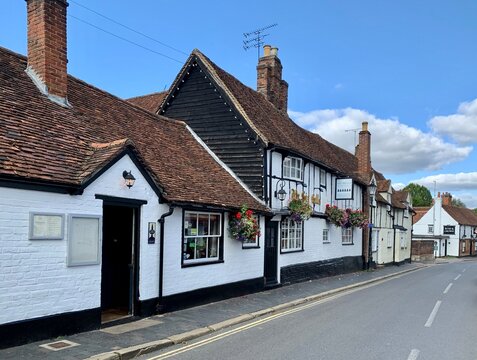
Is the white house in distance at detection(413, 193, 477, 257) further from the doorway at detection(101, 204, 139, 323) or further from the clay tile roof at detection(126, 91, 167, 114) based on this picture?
the doorway at detection(101, 204, 139, 323)

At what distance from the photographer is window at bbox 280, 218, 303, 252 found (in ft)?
59.3

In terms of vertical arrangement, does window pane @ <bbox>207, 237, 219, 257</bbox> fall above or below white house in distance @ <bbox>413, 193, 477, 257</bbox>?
above

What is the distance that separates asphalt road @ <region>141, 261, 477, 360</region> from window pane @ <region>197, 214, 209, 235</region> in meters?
3.06

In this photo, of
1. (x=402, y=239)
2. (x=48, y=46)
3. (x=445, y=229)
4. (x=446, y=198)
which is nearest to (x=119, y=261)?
(x=48, y=46)

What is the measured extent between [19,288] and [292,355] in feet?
15.2

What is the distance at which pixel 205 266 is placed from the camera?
41.0 feet

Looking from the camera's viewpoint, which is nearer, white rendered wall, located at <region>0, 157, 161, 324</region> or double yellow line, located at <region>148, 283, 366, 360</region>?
white rendered wall, located at <region>0, 157, 161, 324</region>

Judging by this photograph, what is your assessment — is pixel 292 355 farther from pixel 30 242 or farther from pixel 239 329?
pixel 30 242

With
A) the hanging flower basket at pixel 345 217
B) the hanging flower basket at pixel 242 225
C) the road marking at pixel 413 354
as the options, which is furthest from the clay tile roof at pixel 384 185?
the road marking at pixel 413 354

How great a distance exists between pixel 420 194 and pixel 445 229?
34.0 metres

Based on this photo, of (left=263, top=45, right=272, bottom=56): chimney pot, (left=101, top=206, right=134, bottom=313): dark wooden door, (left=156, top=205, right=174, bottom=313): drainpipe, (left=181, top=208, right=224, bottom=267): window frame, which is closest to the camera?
(left=101, top=206, right=134, bottom=313): dark wooden door

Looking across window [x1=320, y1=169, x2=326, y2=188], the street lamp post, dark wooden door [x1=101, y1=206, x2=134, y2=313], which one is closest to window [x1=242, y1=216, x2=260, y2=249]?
dark wooden door [x1=101, y1=206, x2=134, y2=313]

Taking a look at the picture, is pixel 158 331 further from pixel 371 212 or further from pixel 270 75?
pixel 371 212

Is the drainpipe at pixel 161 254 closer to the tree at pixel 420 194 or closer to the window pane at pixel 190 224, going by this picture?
the window pane at pixel 190 224
